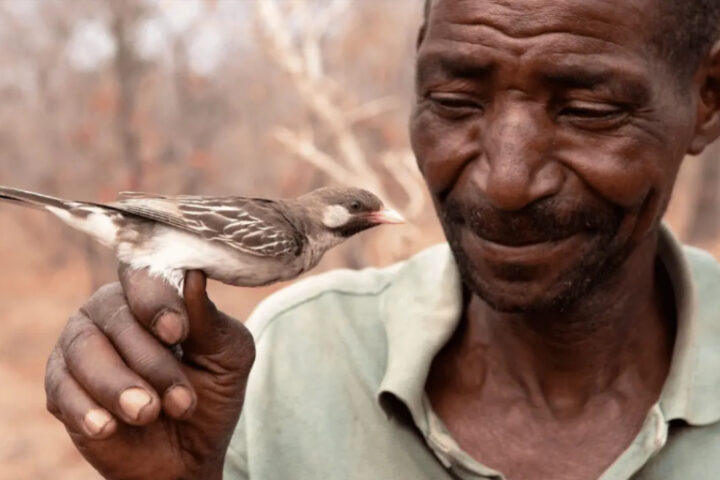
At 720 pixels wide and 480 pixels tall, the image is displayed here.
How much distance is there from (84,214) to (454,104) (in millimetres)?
977

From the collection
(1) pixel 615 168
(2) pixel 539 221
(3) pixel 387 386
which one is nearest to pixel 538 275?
(2) pixel 539 221

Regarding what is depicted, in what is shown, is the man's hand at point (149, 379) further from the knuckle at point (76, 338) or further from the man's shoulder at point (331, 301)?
the man's shoulder at point (331, 301)

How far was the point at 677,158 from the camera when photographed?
2824 millimetres

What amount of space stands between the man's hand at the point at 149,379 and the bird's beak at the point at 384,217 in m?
0.73

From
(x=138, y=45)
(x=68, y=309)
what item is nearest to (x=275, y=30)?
(x=138, y=45)

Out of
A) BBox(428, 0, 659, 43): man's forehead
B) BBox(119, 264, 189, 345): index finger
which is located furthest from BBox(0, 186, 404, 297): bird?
BBox(428, 0, 659, 43): man's forehead

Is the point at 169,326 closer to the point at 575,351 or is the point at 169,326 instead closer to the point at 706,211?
the point at 575,351

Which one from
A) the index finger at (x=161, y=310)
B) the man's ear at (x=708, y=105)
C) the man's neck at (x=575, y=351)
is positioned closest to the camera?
the index finger at (x=161, y=310)

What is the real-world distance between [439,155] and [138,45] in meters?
11.2

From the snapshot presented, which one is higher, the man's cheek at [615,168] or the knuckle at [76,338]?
the man's cheek at [615,168]

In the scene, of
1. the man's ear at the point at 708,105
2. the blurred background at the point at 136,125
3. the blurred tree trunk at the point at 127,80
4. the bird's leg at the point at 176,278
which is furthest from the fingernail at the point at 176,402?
the blurred tree trunk at the point at 127,80

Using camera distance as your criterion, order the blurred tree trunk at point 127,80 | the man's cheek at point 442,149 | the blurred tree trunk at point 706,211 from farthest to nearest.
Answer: the blurred tree trunk at point 706,211, the blurred tree trunk at point 127,80, the man's cheek at point 442,149

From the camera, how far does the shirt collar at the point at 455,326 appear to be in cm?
292

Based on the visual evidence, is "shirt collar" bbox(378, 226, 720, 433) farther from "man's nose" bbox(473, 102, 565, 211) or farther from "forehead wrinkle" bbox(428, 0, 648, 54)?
"forehead wrinkle" bbox(428, 0, 648, 54)
